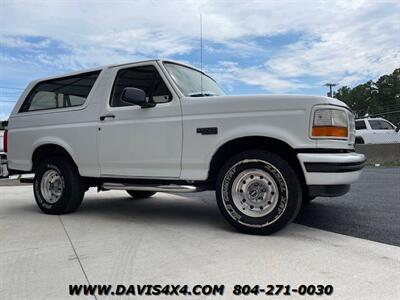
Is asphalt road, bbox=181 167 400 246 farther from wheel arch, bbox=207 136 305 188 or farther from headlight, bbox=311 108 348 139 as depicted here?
headlight, bbox=311 108 348 139

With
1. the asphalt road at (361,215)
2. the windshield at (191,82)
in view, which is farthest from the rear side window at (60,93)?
the asphalt road at (361,215)

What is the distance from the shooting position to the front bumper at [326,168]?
422 centimetres

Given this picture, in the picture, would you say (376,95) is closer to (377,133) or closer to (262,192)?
(377,133)

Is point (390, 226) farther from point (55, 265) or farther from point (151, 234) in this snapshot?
point (55, 265)

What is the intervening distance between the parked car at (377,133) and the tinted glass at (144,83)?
50.6ft

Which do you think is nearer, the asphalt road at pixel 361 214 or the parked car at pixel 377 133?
the asphalt road at pixel 361 214

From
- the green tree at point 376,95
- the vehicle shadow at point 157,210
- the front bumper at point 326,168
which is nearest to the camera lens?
the front bumper at point 326,168

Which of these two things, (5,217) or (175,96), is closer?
(175,96)

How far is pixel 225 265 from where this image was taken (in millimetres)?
3535

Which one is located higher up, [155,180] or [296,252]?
[155,180]

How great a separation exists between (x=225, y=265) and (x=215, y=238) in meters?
0.89

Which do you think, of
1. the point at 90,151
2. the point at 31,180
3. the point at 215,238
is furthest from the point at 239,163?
the point at 31,180

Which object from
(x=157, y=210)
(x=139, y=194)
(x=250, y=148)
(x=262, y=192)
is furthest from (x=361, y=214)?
(x=139, y=194)

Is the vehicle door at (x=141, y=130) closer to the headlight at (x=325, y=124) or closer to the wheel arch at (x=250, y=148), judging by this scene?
the wheel arch at (x=250, y=148)
